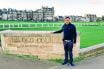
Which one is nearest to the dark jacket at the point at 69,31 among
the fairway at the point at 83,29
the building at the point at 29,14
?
the fairway at the point at 83,29

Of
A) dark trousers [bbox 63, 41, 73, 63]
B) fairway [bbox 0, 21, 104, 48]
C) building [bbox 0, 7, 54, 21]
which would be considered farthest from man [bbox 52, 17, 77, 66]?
building [bbox 0, 7, 54, 21]

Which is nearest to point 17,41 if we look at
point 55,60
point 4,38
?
point 4,38

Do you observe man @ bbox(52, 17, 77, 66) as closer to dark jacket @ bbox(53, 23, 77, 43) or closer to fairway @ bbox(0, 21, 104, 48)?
dark jacket @ bbox(53, 23, 77, 43)

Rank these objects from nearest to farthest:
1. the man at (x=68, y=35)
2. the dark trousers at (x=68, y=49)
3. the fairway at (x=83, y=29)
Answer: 1. the man at (x=68, y=35)
2. the dark trousers at (x=68, y=49)
3. the fairway at (x=83, y=29)

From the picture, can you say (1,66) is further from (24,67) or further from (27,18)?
(27,18)

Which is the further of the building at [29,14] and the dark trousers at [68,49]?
the building at [29,14]

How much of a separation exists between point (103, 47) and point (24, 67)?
5.35m

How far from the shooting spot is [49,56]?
1376cm

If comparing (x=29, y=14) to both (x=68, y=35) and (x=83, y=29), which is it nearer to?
(x=83, y=29)

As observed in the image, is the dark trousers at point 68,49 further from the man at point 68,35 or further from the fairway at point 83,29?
the fairway at point 83,29

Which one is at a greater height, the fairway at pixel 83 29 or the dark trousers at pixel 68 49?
the dark trousers at pixel 68 49

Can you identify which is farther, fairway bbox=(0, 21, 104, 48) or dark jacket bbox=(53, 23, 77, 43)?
fairway bbox=(0, 21, 104, 48)

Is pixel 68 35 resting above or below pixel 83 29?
above

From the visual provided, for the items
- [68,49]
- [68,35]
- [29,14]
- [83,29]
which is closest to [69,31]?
[68,35]
